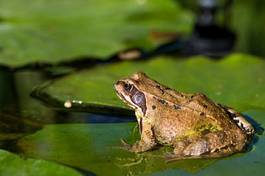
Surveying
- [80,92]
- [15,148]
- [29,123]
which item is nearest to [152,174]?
[15,148]

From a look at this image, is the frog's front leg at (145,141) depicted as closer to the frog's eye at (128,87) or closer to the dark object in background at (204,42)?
the frog's eye at (128,87)

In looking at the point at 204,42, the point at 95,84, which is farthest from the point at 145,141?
the point at 204,42

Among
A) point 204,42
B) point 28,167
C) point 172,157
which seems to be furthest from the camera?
point 204,42

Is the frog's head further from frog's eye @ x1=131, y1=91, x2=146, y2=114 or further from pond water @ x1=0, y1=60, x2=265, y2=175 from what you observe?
pond water @ x1=0, y1=60, x2=265, y2=175

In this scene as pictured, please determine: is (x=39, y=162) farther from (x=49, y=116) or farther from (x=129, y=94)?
(x=49, y=116)

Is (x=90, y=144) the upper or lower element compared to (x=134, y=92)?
lower

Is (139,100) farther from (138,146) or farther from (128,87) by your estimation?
(138,146)
